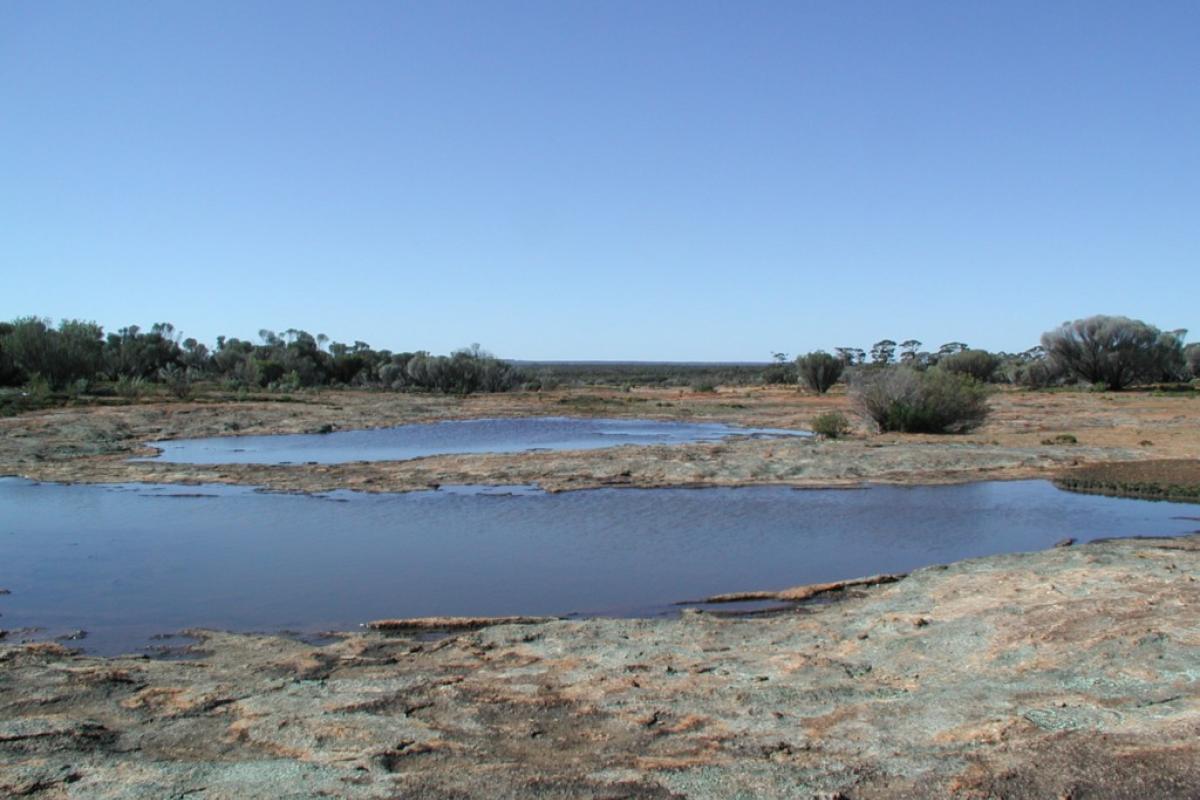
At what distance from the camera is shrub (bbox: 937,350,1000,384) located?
65.4 m

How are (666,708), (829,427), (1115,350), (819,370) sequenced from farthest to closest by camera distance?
1. (819,370)
2. (1115,350)
3. (829,427)
4. (666,708)

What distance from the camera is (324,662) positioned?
28.5 feet

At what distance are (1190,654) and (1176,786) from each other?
282 centimetres

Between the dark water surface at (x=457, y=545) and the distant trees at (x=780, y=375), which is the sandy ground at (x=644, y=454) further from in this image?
the distant trees at (x=780, y=375)

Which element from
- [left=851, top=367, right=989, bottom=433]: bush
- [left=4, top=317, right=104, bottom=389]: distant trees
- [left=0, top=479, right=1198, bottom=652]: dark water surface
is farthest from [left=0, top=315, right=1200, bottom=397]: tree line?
Answer: [left=0, top=479, right=1198, bottom=652]: dark water surface

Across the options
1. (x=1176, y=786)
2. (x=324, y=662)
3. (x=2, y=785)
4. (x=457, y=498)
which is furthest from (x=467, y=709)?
(x=457, y=498)

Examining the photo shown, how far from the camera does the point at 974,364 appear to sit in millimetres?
66000

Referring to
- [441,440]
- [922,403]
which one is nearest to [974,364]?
[922,403]

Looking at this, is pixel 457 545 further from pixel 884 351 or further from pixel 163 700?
pixel 884 351

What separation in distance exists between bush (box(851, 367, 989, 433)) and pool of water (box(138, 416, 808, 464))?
408 cm

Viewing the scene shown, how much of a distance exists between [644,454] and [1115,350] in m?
39.9

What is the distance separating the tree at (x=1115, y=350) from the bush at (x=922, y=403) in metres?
27.1

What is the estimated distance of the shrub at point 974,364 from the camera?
65375 millimetres

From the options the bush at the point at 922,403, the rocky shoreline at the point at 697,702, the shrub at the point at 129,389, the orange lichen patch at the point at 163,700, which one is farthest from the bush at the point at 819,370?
the orange lichen patch at the point at 163,700
